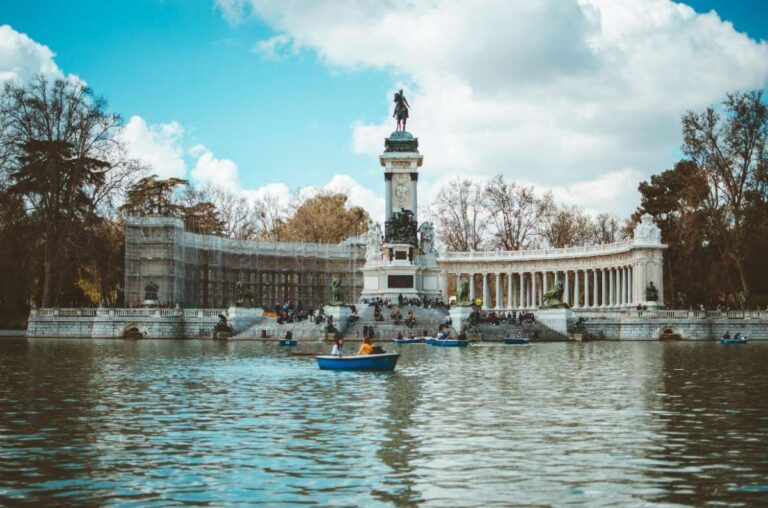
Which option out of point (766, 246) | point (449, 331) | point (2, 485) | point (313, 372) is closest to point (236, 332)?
point (449, 331)

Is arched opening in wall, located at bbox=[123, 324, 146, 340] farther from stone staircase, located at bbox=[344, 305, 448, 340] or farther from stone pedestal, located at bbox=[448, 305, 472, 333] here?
stone pedestal, located at bbox=[448, 305, 472, 333]

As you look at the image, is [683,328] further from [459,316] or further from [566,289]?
[566,289]

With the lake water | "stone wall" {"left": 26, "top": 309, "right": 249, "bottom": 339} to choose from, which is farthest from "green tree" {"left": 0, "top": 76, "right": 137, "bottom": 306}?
the lake water

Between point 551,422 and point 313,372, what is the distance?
1314cm

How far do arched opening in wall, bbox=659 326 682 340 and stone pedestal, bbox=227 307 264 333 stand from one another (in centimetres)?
2665

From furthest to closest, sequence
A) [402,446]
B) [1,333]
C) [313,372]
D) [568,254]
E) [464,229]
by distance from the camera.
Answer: [464,229], [568,254], [1,333], [313,372], [402,446]

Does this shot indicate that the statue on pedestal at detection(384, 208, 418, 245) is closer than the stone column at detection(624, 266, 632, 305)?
Yes

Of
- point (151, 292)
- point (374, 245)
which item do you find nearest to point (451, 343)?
point (151, 292)

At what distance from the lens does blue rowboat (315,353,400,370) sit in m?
29.1

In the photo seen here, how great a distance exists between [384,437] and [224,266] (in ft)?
217

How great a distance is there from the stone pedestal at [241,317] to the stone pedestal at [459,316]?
1339 cm

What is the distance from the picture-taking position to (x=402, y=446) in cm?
1534

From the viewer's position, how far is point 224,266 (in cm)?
8081

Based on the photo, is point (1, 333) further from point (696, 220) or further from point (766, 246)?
point (766, 246)
